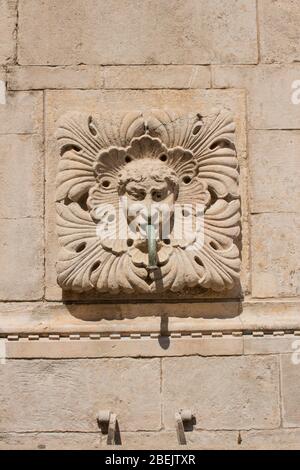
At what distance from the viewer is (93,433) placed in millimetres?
4730

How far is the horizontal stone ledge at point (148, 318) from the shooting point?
15.8 ft

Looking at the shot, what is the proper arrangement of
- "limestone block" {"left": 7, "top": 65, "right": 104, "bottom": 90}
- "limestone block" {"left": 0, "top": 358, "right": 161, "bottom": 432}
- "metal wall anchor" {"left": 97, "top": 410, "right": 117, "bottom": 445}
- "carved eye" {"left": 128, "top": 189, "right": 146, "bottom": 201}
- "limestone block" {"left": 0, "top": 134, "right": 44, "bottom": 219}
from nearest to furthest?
1. "metal wall anchor" {"left": 97, "top": 410, "right": 117, "bottom": 445}
2. "limestone block" {"left": 0, "top": 358, "right": 161, "bottom": 432}
3. "carved eye" {"left": 128, "top": 189, "right": 146, "bottom": 201}
4. "limestone block" {"left": 0, "top": 134, "right": 44, "bottom": 219}
5. "limestone block" {"left": 7, "top": 65, "right": 104, "bottom": 90}

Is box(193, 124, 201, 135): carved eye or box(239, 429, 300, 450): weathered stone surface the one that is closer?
box(239, 429, 300, 450): weathered stone surface

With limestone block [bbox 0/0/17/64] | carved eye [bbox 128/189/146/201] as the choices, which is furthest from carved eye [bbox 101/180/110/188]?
limestone block [bbox 0/0/17/64]

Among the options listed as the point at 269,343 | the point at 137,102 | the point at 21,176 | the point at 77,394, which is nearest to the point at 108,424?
the point at 77,394

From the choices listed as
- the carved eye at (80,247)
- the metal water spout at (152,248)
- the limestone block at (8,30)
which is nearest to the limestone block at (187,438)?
the metal water spout at (152,248)

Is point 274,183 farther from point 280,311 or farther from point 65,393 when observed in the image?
point 65,393

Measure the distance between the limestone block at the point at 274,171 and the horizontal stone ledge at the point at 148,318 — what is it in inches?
23.9

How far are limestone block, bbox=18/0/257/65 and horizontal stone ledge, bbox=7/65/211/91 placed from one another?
44mm

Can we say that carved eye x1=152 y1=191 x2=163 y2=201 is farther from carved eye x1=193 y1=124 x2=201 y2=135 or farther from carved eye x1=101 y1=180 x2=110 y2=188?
carved eye x1=193 y1=124 x2=201 y2=135

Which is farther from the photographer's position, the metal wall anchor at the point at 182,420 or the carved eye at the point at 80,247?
the carved eye at the point at 80,247

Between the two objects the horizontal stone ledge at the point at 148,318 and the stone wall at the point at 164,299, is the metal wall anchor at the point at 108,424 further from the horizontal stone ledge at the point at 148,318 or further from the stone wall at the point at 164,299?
the horizontal stone ledge at the point at 148,318

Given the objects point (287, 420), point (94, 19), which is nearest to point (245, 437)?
point (287, 420)

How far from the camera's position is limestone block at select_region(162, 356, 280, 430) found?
4758 mm
